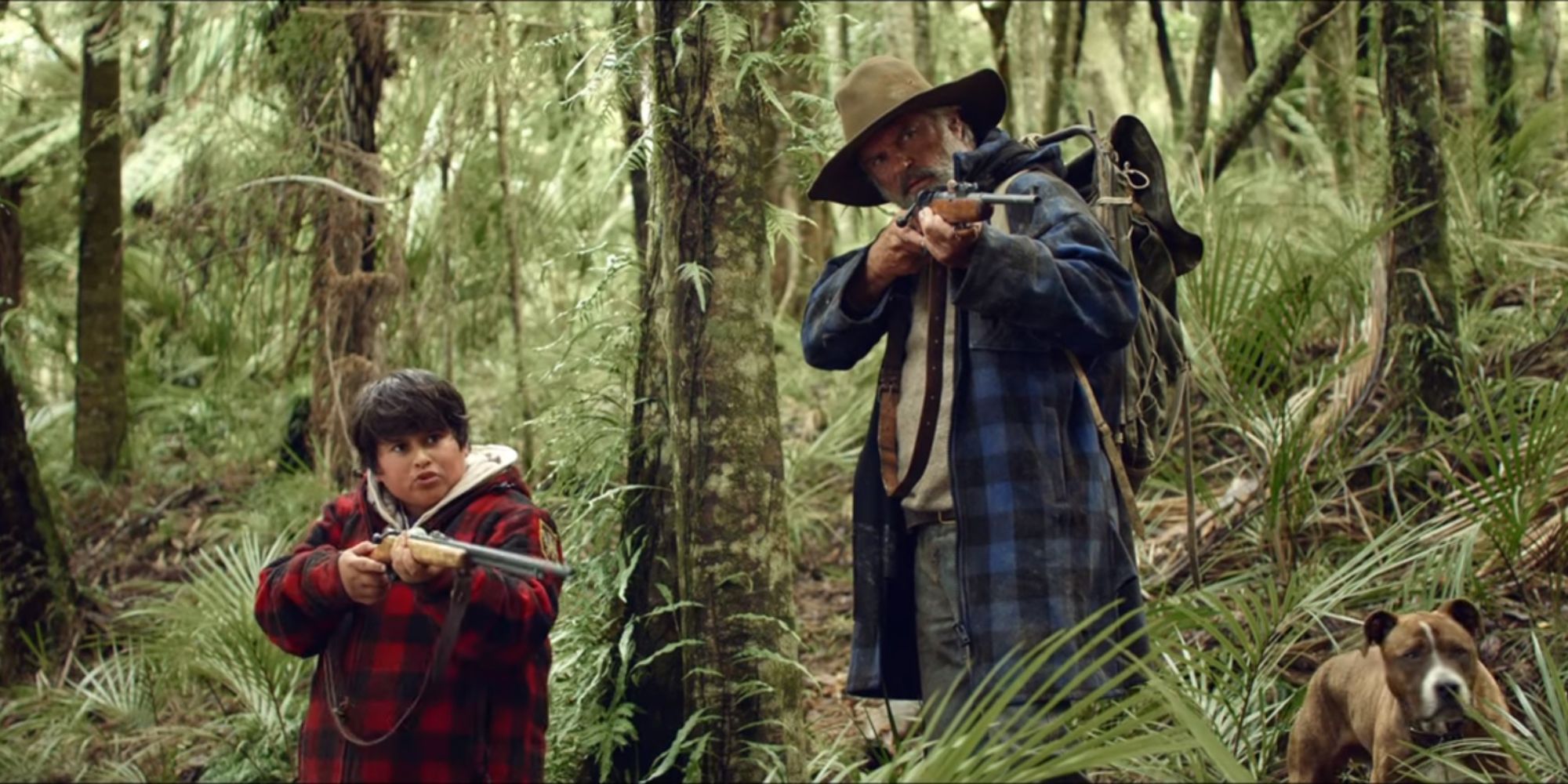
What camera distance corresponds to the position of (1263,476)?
5.81 metres

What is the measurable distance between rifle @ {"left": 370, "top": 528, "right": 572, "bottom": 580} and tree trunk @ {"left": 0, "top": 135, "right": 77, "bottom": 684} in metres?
4.63

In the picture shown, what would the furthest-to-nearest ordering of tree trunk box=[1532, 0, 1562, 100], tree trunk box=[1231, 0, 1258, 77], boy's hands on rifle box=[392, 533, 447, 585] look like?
tree trunk box=[1532, 0, 1562, 100]
tree trunk box=[1231, 0, 1258, 77]
boy's hands on rifle box=[392, 533, 447, 585]

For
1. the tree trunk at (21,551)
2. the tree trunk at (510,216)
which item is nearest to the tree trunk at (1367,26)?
the tree trunk at (510,216)

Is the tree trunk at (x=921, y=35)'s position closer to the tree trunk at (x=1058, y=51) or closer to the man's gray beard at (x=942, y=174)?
the tree trunk at (x=1058, y=51)

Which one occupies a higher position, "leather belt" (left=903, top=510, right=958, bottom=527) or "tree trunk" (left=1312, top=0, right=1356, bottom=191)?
"tree trunk" (left=1312, top=0, right=1356, bottom=191)

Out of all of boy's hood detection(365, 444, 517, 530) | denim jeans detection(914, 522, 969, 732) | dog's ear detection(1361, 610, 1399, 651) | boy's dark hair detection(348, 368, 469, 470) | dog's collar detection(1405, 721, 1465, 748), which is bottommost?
dog's collar detection(1405, 721, 1465, 748)

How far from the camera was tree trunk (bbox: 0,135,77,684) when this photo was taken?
7.08 m

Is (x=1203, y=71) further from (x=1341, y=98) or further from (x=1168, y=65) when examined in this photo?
(x=1168, y=65)

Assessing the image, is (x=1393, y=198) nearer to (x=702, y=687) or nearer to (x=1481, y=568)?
(x=1481, y=568)

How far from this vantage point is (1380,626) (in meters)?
3.73

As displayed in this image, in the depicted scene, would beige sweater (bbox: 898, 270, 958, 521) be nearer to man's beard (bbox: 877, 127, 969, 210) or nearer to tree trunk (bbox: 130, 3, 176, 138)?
man's beard (bbox: 877, 127, 969, 210)

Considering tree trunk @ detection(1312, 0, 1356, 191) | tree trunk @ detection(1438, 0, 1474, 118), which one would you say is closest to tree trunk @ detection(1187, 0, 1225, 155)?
tree trunk @ detection(1312, 0, 1356, 191)

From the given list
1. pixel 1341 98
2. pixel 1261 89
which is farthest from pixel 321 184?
pixel 1341 98

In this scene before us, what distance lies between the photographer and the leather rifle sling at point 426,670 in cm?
313
